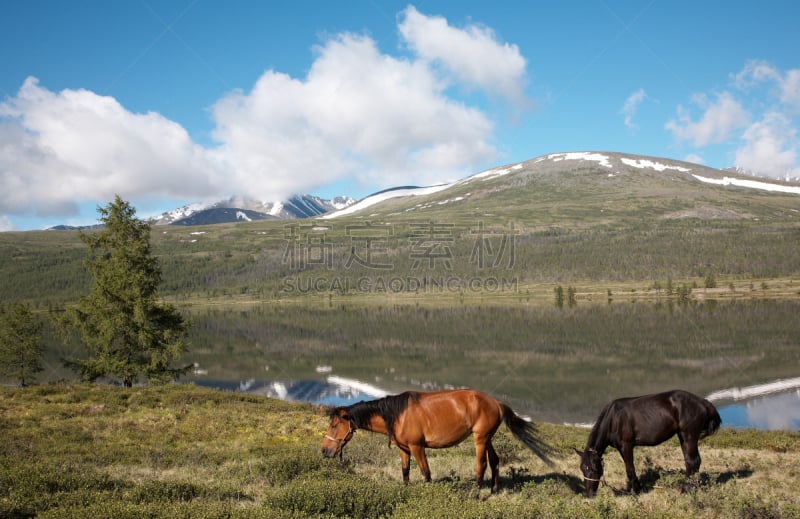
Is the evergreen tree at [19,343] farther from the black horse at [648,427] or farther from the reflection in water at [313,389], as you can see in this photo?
the black horse at [648,427]

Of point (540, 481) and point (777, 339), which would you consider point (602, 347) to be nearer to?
point (777, 339)

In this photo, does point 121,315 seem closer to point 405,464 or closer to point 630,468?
point 405,464

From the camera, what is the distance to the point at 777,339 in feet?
196

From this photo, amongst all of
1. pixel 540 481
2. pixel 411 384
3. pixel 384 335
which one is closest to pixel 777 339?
pixel 411 384

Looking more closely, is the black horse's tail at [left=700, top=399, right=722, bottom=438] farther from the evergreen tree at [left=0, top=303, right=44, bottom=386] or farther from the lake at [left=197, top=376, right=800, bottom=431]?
the evergreen tree at [left=0, top=303, right=44, bottom=386]

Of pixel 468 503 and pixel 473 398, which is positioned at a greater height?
pixel 473 398

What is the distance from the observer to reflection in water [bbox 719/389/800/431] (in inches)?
1139

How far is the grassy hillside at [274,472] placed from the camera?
24.1 ft

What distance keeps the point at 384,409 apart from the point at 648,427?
16.6 ft

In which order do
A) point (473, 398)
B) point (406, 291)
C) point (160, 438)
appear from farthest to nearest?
point (406, 291)
point (160, 438)
point (473, 398)

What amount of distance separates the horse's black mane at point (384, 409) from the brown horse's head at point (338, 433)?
0.11 metres

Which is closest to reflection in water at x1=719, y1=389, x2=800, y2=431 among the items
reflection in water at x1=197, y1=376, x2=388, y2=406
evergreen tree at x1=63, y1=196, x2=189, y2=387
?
reflection in water at x1=197, y1=376, x2=388, y2=406

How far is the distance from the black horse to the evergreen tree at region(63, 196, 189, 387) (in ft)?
78.9

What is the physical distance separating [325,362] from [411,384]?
17.4 meters
